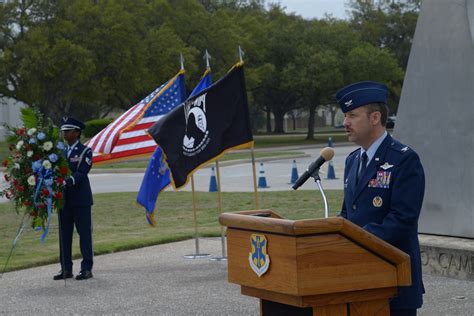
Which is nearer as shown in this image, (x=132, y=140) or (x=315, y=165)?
(x=315, y=165)

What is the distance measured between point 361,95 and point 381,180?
41 cm

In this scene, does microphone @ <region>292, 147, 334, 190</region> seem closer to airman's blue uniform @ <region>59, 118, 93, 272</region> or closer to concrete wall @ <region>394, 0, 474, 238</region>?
concrete wall @ <region>394, 0, 474, 238</region>

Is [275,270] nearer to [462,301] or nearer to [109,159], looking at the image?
[462,301]

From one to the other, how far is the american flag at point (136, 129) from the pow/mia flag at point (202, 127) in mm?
1199

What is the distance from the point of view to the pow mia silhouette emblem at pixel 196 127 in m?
11.5

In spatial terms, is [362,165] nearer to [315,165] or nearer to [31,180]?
[315,165]

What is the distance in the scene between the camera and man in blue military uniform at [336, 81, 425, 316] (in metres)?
4.44

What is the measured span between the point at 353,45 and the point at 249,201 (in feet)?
133

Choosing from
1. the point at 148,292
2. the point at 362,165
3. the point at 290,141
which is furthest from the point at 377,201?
the point at 290,141

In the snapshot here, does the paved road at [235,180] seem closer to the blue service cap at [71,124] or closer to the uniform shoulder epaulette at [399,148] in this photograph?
the blue service cap at [71,124]

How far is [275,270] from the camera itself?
4141mm

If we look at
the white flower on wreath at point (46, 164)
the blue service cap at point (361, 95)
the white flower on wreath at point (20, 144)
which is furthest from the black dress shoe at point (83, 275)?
the blue service cap at point (361, 95)

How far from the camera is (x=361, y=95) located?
4559 mm

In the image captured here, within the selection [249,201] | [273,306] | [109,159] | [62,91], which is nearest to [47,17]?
[62,91]
